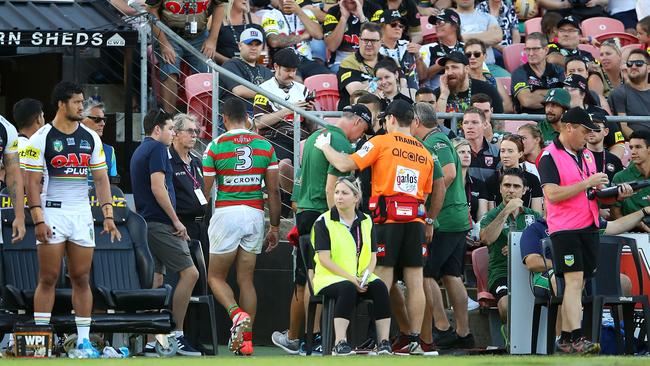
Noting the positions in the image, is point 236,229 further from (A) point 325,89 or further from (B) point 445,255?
(A) point 325,89

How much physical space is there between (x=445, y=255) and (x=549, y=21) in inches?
233

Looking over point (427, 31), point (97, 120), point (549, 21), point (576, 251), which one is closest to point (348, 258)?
point (576, 251)

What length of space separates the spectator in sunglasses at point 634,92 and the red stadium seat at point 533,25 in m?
2.80

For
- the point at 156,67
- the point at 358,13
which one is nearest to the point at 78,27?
the point at 156,67

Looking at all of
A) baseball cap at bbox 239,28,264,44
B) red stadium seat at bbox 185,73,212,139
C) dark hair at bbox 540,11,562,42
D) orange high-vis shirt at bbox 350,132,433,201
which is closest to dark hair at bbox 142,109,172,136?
red stadium seat at bbox 185,73,212,139

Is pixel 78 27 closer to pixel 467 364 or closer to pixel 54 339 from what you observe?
pixel 54 339

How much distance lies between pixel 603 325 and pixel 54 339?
493cm

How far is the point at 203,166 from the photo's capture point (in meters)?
13.0

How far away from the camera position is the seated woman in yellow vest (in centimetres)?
1179

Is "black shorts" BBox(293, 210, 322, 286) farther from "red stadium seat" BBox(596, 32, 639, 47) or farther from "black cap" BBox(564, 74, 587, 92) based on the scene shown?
"red stadium seat" BBox(596, 32, 639, 47)

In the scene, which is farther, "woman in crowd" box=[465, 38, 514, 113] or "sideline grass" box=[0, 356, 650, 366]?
"woman in crowd" box=[465, 38, 514, 113]

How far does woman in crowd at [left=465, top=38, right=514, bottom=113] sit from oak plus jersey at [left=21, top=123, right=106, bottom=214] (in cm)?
602

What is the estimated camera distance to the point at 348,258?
11969 millimetres

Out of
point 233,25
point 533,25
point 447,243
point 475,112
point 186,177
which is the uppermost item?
point 533,25
